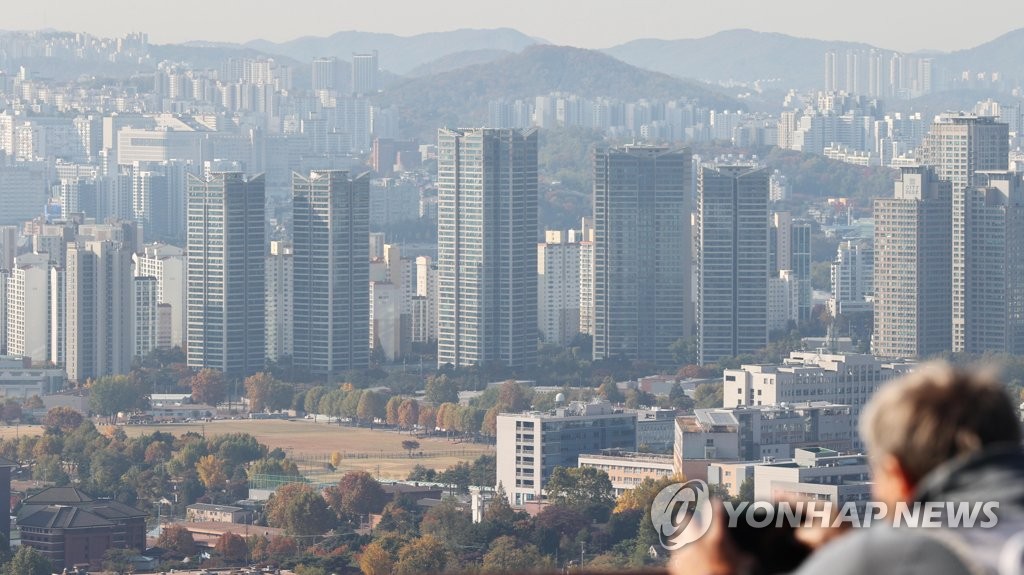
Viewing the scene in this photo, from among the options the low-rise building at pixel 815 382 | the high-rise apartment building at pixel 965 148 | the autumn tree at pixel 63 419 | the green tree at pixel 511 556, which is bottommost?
the green tree at pixel 511 556

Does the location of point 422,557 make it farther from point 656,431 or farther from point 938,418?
point 938,418

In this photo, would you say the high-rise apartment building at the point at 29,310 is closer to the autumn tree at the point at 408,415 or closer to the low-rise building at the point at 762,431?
the autumn tree at the point at 408,415

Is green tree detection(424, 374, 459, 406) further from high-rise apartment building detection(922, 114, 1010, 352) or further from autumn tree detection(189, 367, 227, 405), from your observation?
high-rise apartment building detection(922, 114, 1010, 352)

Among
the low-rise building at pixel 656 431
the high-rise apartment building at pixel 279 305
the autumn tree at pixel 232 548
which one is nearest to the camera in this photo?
the autumn tree at pixel 232 548

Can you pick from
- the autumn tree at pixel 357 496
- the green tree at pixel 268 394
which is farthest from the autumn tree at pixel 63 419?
the autumn tree at pixel 357 496

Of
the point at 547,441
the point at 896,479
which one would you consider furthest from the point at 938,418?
the point at 547,441

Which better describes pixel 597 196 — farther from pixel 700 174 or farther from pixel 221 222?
pixel 221 222

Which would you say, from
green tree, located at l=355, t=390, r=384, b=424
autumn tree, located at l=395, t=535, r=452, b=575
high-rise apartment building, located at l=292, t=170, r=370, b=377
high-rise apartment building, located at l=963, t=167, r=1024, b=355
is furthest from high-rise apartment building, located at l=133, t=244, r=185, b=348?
autumn tree, located at l=395, t=535, r=452, b=575

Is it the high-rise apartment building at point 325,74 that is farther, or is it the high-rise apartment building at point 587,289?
the high-rise apartment building at point 325,74
